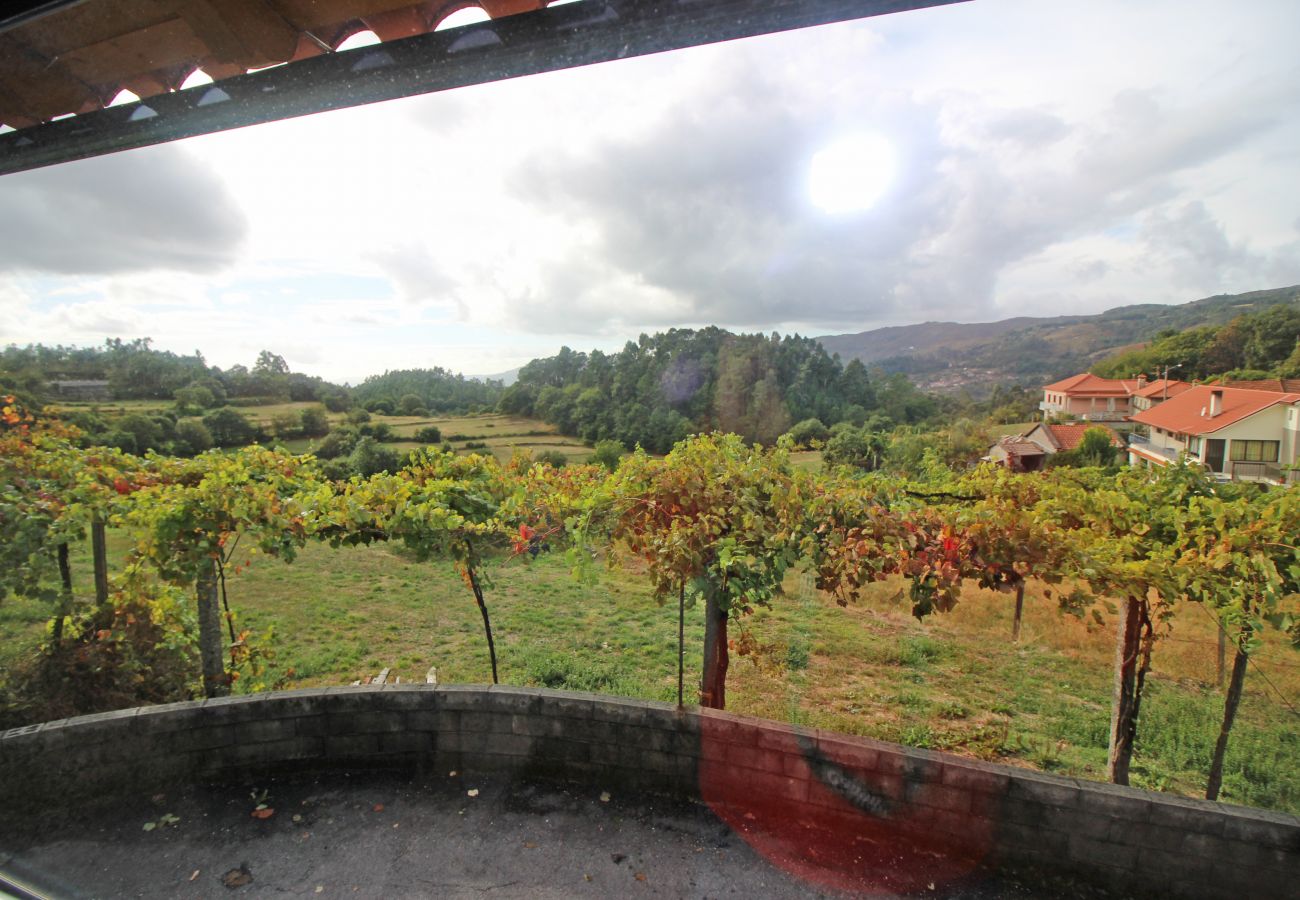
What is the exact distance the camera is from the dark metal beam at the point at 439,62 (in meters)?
0.78

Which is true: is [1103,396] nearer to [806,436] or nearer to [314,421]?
[806,436]

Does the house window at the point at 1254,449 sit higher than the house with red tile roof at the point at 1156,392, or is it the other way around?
the house with red tile roof at the point at 1156,392

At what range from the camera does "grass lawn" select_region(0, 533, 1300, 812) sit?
153 inches

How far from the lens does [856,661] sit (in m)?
5.65

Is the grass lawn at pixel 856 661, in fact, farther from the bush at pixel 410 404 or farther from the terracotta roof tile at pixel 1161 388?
the bush at pixel 410 404

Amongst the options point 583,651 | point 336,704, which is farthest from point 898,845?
point 583,651

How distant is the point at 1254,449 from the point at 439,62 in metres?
6.84

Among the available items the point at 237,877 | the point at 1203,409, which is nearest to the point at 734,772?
the point at 237,877

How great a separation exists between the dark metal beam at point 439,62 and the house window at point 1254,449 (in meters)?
5.46

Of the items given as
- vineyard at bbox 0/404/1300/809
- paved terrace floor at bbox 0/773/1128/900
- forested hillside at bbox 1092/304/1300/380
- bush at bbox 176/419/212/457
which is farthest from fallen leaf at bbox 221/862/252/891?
forested hillside at bbox 1092/304/1300/380

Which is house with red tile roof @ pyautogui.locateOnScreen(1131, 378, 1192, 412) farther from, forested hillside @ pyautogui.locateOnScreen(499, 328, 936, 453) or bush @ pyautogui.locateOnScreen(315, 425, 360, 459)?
bush @ pyautogui.locateOnScreen(315, 425, 360, 459)

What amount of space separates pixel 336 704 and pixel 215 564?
1218mm

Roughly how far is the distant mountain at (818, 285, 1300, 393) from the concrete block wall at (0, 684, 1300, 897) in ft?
48.4

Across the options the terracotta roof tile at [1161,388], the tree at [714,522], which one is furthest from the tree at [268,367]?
the terracotta roof tile at [1161,388]
